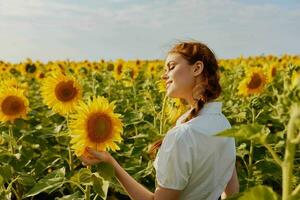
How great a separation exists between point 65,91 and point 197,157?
6.86 feet

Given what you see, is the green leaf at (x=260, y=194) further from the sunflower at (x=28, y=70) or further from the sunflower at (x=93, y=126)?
the sunflower at (x=28, y=70)

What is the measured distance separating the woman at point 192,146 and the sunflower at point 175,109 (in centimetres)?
59

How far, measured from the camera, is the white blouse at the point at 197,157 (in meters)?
2.53

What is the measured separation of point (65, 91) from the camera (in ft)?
14.7

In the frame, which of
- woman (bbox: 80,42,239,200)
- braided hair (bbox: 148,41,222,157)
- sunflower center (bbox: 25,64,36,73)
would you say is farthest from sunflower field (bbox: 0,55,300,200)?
sunflower center (bbox: 25,64,36,73)

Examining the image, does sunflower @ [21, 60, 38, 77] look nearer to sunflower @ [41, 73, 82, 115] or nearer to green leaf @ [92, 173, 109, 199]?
sunflower @ [41, 73, 82, 115]

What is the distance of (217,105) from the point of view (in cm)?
279

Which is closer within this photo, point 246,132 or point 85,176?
point 246,132

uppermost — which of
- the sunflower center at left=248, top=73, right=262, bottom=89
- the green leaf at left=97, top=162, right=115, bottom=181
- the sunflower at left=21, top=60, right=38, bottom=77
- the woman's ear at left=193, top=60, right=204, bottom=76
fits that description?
the woman's ear at left=193, top=60, right=204, bottom=76

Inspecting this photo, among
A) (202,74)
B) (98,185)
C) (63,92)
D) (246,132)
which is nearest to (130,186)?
(98,185)

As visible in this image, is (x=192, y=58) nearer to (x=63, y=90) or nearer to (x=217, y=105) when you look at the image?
(x=217, y=105)

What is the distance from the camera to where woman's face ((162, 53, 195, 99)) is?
275cm

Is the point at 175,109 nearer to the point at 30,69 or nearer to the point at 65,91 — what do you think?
the point at 65,91

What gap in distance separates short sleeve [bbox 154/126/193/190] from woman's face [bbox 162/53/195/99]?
26 centimetres
